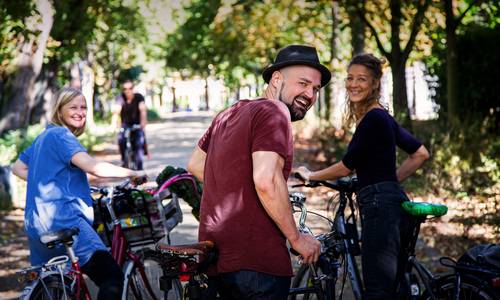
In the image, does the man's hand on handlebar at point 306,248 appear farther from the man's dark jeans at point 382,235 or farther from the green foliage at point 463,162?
the green foliage at point 463,162

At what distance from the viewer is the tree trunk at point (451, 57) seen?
13.1 meters

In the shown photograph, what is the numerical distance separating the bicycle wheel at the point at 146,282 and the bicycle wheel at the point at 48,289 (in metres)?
0.48

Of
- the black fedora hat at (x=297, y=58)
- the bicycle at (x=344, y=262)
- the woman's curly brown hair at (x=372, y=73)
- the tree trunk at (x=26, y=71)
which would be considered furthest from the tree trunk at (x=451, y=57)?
the black fedora hat at (x=297, y=58)

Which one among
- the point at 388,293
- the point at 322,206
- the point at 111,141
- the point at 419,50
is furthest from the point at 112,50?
the point at 388,293

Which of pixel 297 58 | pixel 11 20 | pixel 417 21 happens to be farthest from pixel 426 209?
pixel 11 20

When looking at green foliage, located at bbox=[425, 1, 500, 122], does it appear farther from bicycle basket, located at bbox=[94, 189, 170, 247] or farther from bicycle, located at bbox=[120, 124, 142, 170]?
bicycle basket, located at bbox=[94, 189, 170, 247]

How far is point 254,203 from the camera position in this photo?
9.85 ft

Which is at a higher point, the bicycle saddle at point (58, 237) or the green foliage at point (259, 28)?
the green foliage at point (259, 28)

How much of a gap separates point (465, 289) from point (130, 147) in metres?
9.95

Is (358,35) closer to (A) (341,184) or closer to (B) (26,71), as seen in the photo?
(B) (26,71)

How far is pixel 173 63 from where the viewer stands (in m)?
55.1

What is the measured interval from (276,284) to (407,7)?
39.2 ft

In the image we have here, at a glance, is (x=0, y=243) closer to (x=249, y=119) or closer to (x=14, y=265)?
(x=14, y=265)

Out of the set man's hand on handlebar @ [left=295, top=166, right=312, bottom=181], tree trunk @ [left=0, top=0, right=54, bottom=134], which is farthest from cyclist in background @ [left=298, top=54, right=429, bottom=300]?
tree trunk @ [left=0, top=0, right=54, bottom=134]
